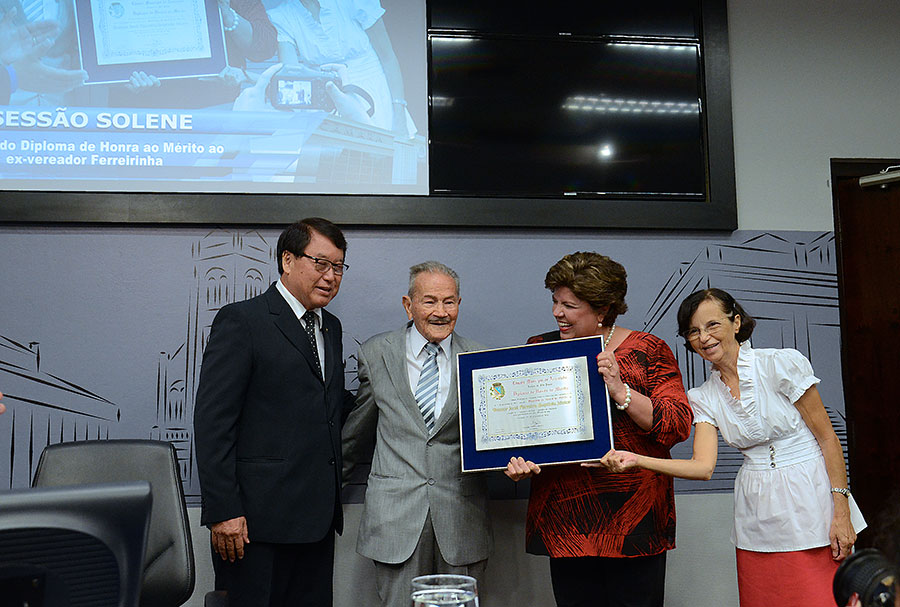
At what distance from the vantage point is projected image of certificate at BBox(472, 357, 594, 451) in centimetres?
242

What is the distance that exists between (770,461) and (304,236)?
5.69 feet

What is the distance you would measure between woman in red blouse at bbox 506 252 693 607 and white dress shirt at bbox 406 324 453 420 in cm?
39

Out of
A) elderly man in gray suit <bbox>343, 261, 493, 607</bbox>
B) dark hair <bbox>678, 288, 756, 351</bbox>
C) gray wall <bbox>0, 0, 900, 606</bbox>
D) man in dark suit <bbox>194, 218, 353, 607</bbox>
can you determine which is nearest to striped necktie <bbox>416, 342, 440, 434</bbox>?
elderly man in gray suit <bbox>343, 261, 493, 607</bbox>

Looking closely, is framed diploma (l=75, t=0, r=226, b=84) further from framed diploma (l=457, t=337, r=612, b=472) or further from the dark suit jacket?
framed diploma (l=457, t=337, r=612, b=472)

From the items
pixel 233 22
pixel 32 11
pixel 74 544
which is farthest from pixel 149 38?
pixel 74 544

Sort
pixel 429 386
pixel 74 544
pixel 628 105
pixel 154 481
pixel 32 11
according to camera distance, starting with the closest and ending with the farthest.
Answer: pixel 74 544, pixel 154 481, pixel 429 386, pixel 32 11, pixel 628 105

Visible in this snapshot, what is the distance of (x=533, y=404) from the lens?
248 cm

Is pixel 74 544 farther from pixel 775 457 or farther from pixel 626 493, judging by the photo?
pixel 775 457

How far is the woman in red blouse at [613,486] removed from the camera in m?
2.41

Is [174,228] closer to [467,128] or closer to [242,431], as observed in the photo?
[242,431]

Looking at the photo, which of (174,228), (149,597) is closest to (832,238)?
(174,228)

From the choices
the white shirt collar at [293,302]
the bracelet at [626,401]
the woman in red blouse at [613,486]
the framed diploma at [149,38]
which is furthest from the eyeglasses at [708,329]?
the framed diploma at [149,38]

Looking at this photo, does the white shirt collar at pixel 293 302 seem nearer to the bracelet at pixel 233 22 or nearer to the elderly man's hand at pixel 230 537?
the elderly man's hand at pixel 230 537

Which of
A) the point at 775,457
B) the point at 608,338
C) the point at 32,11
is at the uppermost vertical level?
the point at 32,11
